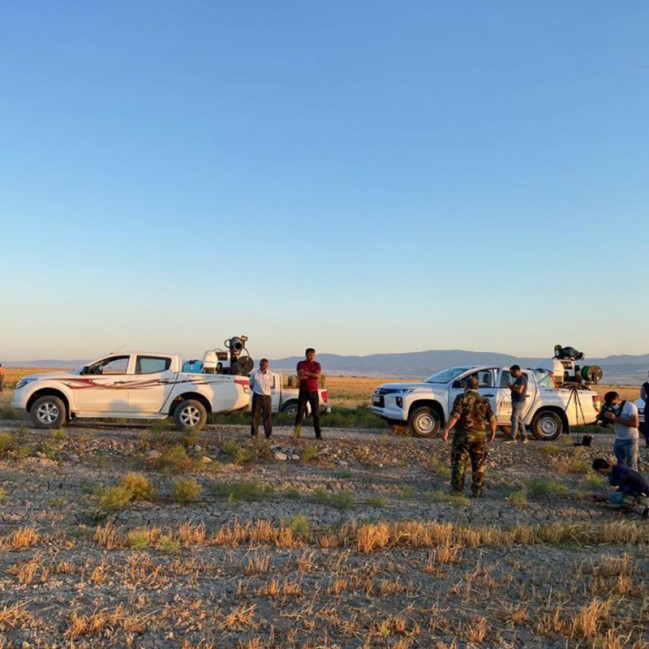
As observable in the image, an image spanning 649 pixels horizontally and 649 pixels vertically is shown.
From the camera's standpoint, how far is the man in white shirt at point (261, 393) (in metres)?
13.2

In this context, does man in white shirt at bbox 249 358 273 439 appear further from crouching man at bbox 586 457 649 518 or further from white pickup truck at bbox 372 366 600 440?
crouching man at bbox 586 457 649 518

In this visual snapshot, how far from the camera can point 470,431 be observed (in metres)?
9.51

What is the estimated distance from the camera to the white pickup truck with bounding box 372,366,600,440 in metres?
15.8

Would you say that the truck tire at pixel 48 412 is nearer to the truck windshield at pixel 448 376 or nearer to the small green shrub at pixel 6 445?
the small green shrub at pixel 6 445

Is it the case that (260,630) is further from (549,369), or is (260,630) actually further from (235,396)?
(549,369)

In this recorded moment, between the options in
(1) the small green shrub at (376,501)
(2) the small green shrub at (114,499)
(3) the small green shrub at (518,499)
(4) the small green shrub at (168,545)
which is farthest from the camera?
(3) the small green shrub at (518,499)

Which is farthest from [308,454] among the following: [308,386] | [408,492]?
[408,492]

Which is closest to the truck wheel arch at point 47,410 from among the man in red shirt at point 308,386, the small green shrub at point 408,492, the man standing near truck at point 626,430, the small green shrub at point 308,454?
the man in red shirt at point 308,386

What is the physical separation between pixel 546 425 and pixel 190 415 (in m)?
8.73

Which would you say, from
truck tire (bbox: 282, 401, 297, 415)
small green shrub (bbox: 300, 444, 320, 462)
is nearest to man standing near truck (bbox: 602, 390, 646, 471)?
small green shrub (bbox: 300, 444, 320, 462)

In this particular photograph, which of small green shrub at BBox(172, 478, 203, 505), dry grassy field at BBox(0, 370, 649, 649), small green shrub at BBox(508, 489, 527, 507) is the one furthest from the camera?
small green shrub at BBox(508, 489, 527, 507)

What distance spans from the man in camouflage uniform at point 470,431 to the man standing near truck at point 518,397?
5.47 meters

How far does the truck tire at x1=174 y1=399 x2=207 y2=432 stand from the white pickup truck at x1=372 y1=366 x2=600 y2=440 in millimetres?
4579

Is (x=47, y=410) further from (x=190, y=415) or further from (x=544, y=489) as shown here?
(x=544, y=489)
